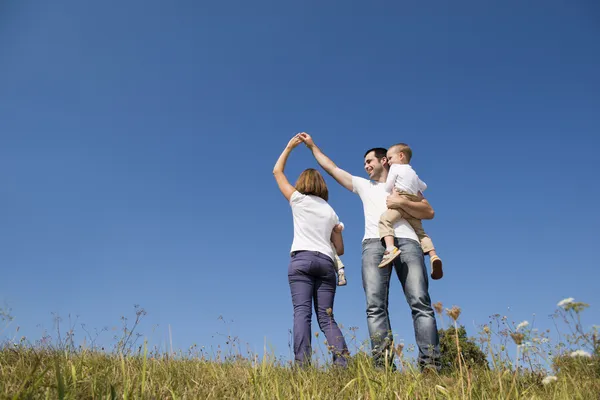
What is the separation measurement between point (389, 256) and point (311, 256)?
35.9 inches

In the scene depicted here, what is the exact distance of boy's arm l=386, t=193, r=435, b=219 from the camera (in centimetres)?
555

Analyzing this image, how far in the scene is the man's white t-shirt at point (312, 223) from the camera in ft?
18.4

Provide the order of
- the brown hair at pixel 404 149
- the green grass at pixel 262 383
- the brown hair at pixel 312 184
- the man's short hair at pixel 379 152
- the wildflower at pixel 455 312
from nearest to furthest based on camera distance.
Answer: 1. the wildflower at pixel 455 312
2. the green grass at pixel 262 383
3. the brown hair at pixel 312 184
4. the brown hair at pixel 404 149
5. the man's short hair at pixel 379 152

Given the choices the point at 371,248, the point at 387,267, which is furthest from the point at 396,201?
the point at 387,267

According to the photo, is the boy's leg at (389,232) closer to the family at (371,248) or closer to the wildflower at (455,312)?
the family at (371,248)

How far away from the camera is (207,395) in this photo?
3.13m

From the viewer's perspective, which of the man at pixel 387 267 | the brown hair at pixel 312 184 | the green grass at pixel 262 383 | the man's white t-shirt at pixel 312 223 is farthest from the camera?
the brown hair at pixel 312 184

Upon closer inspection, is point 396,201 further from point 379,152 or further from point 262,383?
point 262,383

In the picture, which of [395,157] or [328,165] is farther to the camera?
[328,165]

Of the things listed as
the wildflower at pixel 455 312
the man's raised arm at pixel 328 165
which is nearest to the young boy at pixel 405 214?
the man's raised arm at pixel 328 165

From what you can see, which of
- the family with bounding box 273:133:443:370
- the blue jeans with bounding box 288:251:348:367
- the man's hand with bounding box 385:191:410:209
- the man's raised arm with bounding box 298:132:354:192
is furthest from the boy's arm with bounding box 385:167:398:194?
the blue jeans with bounding box 288:251:348:367

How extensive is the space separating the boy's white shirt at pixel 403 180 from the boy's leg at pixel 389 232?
34 cm

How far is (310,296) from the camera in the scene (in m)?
5.34

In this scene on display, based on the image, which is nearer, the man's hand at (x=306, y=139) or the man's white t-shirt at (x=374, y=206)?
the man's white t-shirt at (x=374, y=206)
